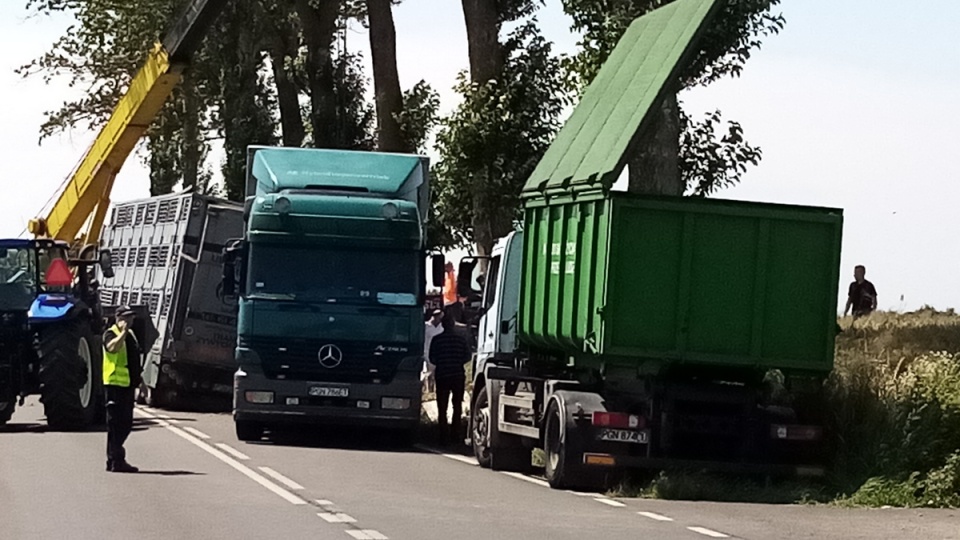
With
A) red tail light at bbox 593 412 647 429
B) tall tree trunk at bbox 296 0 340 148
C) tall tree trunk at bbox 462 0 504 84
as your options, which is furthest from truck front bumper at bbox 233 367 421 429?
tall tree trunk at bbox 296 0 340 148

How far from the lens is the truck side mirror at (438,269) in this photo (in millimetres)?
25875

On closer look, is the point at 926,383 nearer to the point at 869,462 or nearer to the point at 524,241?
the point at 869,462

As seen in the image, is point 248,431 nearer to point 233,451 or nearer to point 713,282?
point 233,451

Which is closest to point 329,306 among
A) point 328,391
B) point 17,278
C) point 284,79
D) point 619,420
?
point 328,391

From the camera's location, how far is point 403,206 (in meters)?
25.5

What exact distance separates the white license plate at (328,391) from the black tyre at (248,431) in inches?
40.6

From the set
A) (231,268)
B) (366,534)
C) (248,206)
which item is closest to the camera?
(366,534)

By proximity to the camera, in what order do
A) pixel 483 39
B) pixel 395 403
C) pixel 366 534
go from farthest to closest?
pixel 483 39, pixel 395 403, pixel 366 534

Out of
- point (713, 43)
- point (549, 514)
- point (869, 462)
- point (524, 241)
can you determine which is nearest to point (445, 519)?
point (549, 514)

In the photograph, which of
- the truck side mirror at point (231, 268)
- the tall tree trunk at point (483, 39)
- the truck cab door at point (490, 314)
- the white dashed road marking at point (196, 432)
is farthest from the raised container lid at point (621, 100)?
the tall tree trunk at point (483, 39)

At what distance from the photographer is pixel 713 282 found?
19844 mm

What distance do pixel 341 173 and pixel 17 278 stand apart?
5.28m

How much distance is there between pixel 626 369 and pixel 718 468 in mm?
1309

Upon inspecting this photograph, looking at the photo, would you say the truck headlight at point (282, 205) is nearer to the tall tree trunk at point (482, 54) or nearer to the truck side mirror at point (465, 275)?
the truck side mirror at point (465, 275)
